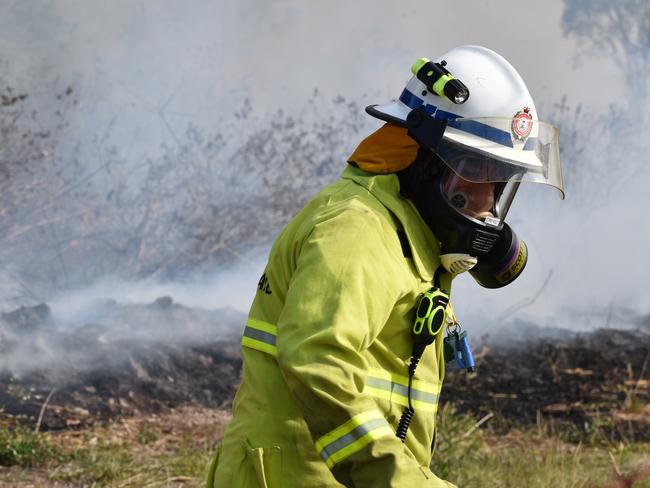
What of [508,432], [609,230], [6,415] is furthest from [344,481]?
[609,230]

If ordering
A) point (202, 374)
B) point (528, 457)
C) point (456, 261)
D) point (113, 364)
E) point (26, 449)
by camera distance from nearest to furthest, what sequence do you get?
1. point (456, 261)
2. point (26, 449)
3. point (528, 457)
4. point (113, 364)
5. point (202, 374)

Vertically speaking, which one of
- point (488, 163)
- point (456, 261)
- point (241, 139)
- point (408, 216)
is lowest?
point (241, 139)

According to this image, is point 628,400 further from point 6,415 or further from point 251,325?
point 251,325

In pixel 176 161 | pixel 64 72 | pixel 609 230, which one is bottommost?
pixel 609 230

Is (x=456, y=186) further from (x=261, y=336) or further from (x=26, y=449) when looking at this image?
(x=26, y=449)

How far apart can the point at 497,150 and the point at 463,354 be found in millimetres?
535

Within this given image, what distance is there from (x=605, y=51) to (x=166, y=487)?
5.01m

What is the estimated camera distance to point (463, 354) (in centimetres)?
267

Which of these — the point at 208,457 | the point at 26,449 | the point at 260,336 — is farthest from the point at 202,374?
the point at 260,336

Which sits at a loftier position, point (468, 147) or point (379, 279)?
point (468, 147)

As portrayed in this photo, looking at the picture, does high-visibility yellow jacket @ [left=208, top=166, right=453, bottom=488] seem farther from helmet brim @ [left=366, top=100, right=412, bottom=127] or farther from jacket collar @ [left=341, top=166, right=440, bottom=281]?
helmet brim @ [left=366, top=100, right=412, bottom=127]

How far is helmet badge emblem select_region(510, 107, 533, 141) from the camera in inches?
104

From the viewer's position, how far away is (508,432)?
222 inches

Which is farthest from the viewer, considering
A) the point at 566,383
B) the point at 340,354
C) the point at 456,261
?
the point at 566,383
